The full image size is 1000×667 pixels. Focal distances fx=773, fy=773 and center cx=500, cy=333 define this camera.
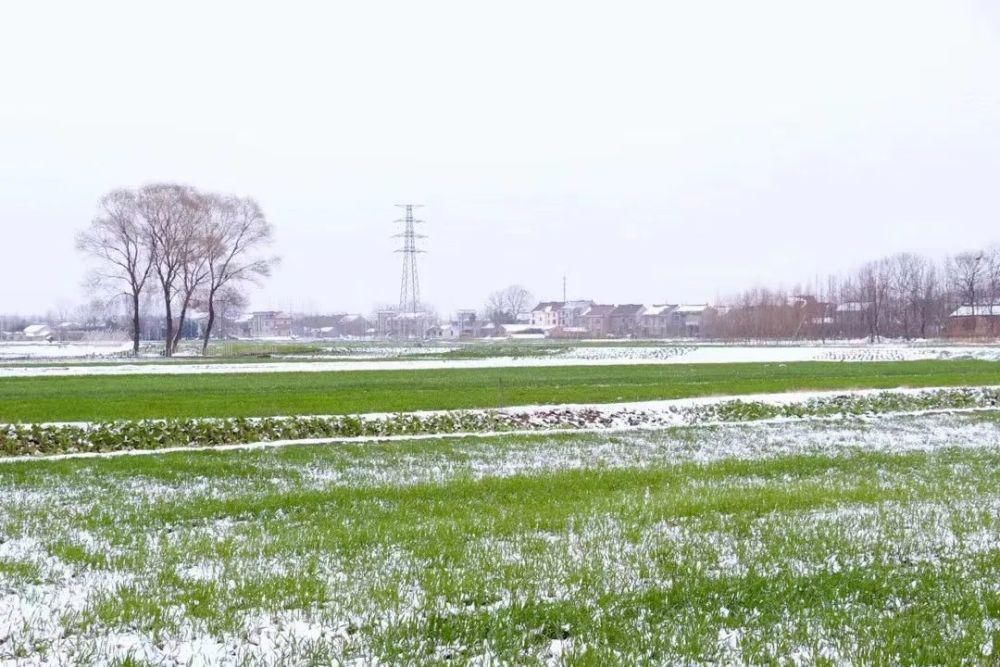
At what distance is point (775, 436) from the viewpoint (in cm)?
2056

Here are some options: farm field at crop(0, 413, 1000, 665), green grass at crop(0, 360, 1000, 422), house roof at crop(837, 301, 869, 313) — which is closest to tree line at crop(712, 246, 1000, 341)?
house roof at crop(837, 301, 869, 313)

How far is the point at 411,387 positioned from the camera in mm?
35406

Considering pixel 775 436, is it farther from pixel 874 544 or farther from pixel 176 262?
pixel 176 262

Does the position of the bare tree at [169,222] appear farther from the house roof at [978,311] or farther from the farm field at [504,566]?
the house roof at [978,311]

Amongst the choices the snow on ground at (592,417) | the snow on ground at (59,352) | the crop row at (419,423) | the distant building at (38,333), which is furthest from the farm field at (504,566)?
the distant building at (38,333)

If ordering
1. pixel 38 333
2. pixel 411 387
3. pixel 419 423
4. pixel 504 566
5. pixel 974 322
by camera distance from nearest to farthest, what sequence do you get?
pixel 504 566 → pixel 419 423 → pixel 411 387 → pixel 974 322 → pixel 38 333

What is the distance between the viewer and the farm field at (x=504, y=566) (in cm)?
568

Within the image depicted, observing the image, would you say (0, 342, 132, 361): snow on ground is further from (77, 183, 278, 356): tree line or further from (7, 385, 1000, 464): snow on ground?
(7, 385, 1000, 464): snow on ground

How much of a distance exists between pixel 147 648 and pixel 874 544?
23.6 feet

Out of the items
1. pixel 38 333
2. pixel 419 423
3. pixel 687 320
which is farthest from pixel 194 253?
pixel 687 320

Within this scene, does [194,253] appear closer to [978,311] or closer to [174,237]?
[174,237]

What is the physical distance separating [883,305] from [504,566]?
142 m

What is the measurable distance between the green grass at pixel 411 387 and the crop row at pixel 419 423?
2994mm

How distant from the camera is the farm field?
568 cm
